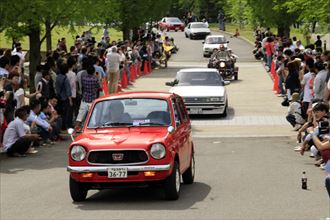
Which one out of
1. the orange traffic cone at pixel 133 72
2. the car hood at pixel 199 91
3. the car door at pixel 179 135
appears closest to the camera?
the car door at pixel 179 135

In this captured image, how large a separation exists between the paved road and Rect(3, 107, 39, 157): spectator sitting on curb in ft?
1.02

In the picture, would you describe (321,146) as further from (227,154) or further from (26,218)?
(227,154)

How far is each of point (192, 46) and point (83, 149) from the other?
60.8 meters

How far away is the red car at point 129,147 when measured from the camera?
1321cm

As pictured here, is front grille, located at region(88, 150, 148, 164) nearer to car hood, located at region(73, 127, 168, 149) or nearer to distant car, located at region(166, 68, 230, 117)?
car hood, located at region(73, 127, 168, 149)

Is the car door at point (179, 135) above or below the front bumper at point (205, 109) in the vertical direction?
above

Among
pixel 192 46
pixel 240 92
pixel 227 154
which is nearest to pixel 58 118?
pixel 227 154

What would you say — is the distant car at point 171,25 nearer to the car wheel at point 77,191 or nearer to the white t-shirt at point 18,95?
the white t-shirt at point 18,95

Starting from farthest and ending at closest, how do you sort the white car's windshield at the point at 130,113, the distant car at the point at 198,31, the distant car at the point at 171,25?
the distant car at the point at 171,25 → the distant car at the point at 198,31 → the white car's windshield at the point at 130,113

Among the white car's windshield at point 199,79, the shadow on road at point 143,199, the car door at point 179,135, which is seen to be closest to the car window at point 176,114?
the car door at point 179,135

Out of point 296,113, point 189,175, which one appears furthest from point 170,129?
point 296,113

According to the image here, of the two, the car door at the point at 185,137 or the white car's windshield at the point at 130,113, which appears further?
the car door at the point at 185,137

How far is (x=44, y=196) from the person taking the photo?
573 inches

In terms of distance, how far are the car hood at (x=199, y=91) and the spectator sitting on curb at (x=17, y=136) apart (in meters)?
9.23
